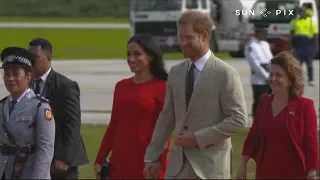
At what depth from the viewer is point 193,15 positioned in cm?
567

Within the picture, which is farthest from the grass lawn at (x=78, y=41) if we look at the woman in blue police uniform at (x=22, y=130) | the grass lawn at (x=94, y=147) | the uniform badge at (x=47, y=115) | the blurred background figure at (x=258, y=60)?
the blurred background figure at (x=258, y=60)

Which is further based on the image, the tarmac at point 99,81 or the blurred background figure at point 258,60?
the tarmac at point 99,81

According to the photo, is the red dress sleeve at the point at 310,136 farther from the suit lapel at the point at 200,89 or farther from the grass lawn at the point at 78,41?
the grass lawn at the point at 78,41

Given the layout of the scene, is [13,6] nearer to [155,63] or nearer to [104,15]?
[155,63]

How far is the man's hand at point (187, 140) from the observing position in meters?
5.55

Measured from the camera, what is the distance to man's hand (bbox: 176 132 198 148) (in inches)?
219

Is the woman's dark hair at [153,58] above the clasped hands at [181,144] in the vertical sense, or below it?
above

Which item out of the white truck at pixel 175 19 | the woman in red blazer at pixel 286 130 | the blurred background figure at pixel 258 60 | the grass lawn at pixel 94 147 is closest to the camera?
the woman in red blazer at pixel 286 130

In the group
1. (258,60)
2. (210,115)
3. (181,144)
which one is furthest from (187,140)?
(258,60)

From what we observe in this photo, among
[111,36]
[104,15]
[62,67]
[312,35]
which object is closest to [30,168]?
[104,15]

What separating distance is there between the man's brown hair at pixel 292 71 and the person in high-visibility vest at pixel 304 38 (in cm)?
1545

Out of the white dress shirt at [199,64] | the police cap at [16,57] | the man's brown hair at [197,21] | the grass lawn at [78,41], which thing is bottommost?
the grass lawn at [78,41]

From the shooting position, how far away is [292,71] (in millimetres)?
6281

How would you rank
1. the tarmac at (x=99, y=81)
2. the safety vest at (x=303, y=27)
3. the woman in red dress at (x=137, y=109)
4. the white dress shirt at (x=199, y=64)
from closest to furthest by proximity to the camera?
1. the white dress shirt at (x=199, y=64)
2. the woman in red dress at (x=137, y=109)
3. the tarmac at (x=99, y=81)
4. the safety vest at (x=303, y=27)
